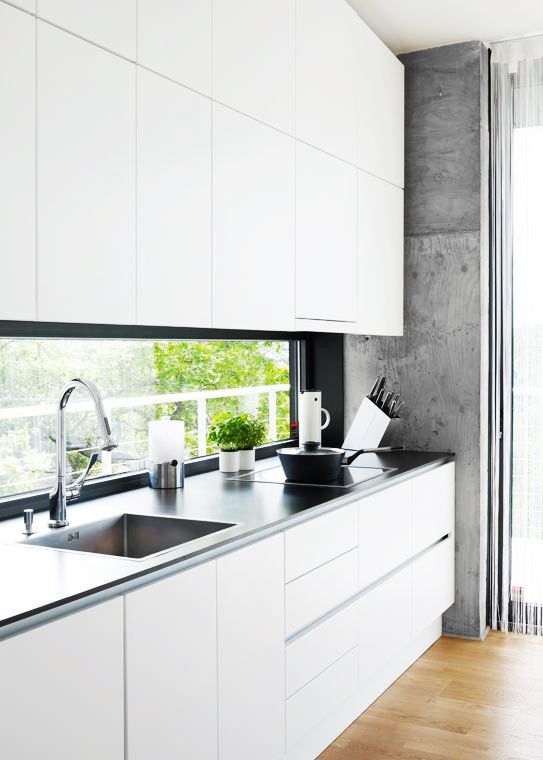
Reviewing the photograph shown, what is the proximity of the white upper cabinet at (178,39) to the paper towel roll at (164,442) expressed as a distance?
1096 mm

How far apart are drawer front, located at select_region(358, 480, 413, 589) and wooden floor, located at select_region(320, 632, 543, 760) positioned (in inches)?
20.3

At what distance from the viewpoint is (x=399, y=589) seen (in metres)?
3.36

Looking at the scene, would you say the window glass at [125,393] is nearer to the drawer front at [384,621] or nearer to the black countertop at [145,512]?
the black countertop at [145,512]

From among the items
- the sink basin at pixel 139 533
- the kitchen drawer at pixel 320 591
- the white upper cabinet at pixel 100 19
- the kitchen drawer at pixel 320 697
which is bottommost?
the kitchen drawer at pixel 320 697

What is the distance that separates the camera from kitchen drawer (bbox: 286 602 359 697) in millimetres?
2531

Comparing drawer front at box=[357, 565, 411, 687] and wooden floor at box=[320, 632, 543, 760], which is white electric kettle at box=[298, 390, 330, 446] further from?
wooden floor at box=[320, 632, 543, 760]

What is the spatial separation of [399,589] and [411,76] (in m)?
2.43

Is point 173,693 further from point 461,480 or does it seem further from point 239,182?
point 461,480

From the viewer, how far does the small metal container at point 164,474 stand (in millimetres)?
2867

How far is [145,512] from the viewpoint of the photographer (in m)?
2.48

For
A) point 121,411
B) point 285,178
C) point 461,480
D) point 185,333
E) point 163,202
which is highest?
point 285,178

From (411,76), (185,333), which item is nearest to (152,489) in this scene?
(185,333)

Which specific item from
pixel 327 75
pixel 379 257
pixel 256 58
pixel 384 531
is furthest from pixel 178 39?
pixel 384 531

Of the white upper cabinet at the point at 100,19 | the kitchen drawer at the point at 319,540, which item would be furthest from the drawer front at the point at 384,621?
the white upper cabinet at the point at 100,19
